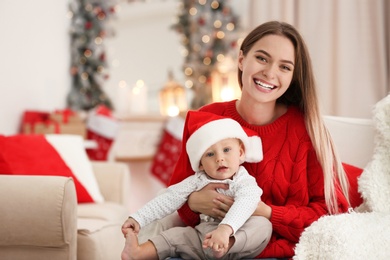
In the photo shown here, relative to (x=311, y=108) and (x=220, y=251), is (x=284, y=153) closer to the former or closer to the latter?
(x=311, y=108)

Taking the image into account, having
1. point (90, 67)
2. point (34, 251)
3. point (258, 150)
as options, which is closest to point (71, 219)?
point (34, 251)

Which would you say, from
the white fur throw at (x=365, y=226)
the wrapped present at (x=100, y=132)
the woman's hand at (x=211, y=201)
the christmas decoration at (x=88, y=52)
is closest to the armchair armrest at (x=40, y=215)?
the woman's hand at (x=211, y=201)

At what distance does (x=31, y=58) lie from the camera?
12.7 ft

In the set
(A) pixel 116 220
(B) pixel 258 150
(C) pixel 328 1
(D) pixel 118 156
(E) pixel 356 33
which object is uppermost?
(C) pixel 328 1

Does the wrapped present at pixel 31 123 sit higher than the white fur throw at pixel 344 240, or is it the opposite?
the white fur throw at pixel 344 240

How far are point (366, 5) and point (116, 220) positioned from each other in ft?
5.96

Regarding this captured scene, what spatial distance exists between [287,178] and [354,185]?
0.29 meters

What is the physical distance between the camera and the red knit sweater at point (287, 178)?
1.63 m

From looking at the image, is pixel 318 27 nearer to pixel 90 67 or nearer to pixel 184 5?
pixel 184 5

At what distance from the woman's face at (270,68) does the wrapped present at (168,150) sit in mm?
2700

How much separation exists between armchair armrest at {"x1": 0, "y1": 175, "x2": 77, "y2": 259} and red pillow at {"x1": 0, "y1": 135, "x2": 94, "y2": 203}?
47 cm

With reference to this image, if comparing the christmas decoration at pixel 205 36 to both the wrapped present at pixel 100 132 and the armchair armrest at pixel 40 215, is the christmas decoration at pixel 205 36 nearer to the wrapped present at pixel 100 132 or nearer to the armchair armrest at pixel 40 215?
the wrapped present at pixel 100 132

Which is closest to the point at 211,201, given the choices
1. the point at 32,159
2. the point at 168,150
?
the point at 32,159

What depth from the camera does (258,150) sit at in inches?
66.5
